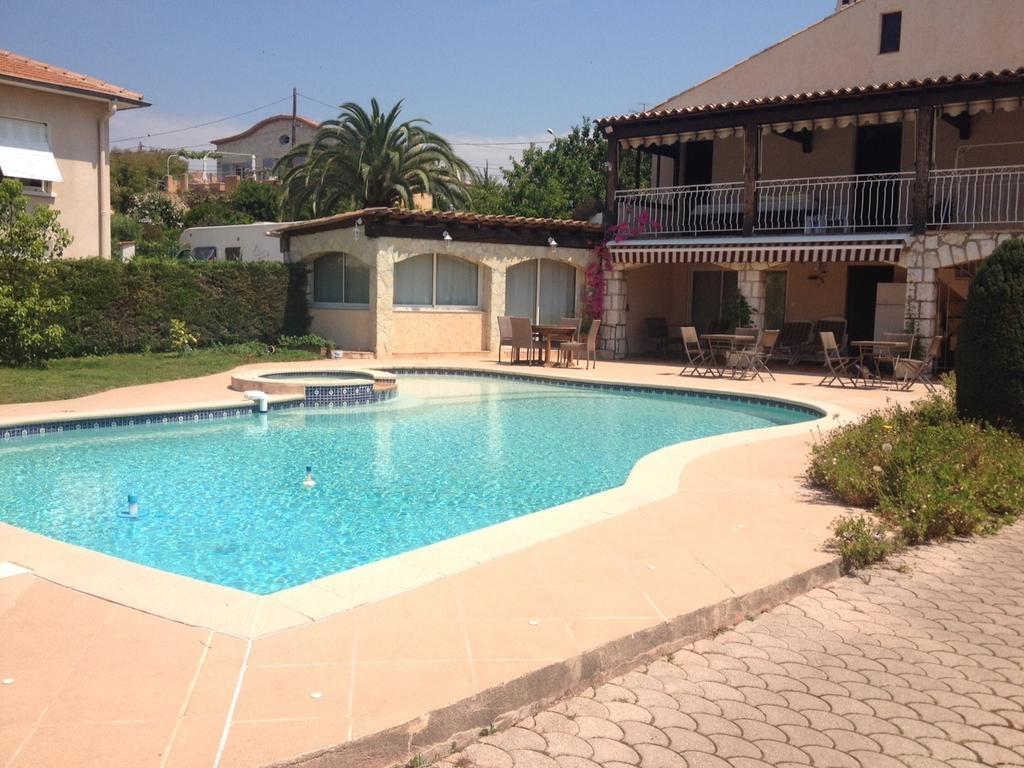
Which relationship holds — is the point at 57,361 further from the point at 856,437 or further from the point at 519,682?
the point at 519,682

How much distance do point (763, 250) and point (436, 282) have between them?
27.5 ft

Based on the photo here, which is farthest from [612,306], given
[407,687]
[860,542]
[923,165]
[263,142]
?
[263,142]

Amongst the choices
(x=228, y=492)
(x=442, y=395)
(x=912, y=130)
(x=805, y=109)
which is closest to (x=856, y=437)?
(x=228, y=492)

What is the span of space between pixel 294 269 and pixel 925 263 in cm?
1537

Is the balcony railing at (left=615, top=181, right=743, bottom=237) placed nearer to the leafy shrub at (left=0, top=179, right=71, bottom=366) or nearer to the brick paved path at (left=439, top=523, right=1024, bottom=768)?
the leafy shrub at (left=0, top=179, right=71, bottom=366)

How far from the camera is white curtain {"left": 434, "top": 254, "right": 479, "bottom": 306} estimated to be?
2373 centimetres

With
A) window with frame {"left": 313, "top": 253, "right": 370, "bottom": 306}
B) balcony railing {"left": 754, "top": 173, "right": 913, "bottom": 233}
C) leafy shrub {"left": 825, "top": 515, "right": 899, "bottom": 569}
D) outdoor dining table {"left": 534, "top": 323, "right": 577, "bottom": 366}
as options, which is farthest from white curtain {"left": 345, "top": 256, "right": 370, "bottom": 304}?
leafy shrub {"left": 825, "top": 515, "right": 899, "bottom": 569}

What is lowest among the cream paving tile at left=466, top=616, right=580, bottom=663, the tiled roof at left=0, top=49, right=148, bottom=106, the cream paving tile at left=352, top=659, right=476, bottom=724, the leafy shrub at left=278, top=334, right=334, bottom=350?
the cream paving tile at left=352, top=659, right=476, bottom=724

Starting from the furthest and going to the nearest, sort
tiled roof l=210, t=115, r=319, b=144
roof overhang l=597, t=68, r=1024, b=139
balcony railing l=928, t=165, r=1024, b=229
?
tiled roof l=210, t=115, r=319, b=144, balcony railing l=928, t=165, r=1024, b=229, roof overhang l=597, t=68, r=1024, b=139

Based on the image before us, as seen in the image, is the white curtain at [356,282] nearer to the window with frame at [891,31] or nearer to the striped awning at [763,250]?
the striped awning at [763,250]

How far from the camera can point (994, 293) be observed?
970 centimetres

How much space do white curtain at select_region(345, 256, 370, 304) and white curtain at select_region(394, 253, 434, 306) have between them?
885 mm

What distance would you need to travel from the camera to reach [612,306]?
24.2m

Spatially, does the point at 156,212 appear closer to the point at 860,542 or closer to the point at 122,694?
the point at 860,542
